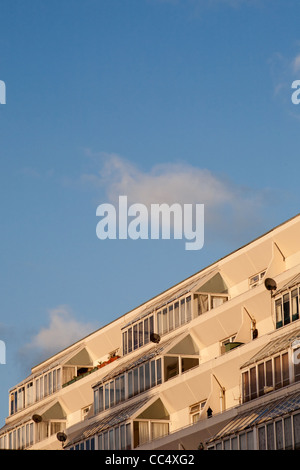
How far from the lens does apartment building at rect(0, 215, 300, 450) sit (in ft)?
213

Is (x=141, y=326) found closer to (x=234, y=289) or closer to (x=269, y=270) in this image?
(x=234, y=289)

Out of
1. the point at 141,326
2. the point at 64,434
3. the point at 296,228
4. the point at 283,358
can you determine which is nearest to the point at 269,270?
the point at 296,228

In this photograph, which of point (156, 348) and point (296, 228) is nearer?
point (296, 228)

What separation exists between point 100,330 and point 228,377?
24.5m

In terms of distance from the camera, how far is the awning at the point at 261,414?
199 ft

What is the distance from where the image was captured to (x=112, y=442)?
7981cm

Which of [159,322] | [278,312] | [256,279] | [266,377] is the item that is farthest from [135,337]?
[266,377]

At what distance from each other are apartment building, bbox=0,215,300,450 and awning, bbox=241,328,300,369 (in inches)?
3.2

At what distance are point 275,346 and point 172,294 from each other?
20455mm

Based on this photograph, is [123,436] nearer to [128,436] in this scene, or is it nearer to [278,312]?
[128,436]

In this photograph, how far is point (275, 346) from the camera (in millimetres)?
67250

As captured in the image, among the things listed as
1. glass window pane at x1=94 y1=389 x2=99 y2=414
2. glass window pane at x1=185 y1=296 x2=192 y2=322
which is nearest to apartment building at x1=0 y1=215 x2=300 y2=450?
glass window pane at x1=185 y1=296 x2=192 y2=322

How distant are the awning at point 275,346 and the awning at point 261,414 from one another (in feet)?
9.83

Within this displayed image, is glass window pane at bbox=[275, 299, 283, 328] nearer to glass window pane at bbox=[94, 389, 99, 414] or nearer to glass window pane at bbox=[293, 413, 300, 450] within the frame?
glass window pane at bbox=[293, 413, 300, 450]
